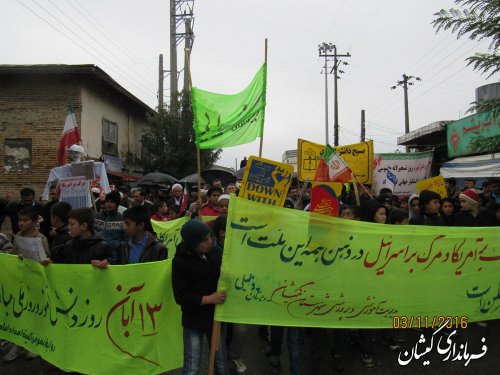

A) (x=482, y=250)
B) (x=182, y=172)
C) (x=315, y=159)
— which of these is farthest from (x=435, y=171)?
(x=482, y=250)

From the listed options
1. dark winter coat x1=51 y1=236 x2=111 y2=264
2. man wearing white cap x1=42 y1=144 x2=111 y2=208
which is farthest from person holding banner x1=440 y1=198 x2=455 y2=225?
man wearing white cap x1=42 y1=144 x2=111 y2=208

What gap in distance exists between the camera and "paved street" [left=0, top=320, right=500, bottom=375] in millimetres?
3980

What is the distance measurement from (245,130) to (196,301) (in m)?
2.34

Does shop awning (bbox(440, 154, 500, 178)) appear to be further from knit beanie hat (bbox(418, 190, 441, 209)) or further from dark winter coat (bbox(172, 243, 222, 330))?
dark winter coat (bbox(172, 243, 222, 330))

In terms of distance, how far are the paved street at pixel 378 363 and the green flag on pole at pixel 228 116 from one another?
2270 mm

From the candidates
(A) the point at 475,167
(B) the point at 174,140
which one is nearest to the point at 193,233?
(A) the point at 475,167

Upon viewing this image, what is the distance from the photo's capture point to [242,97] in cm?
494

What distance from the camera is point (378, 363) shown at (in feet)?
13.6

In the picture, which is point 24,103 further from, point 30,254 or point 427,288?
point 427,288

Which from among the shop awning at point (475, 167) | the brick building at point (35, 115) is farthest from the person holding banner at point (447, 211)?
the brick building at point (35, 115)

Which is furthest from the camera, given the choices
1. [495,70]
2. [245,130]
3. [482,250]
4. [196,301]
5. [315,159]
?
[315,159]

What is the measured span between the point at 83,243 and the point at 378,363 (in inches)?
121
